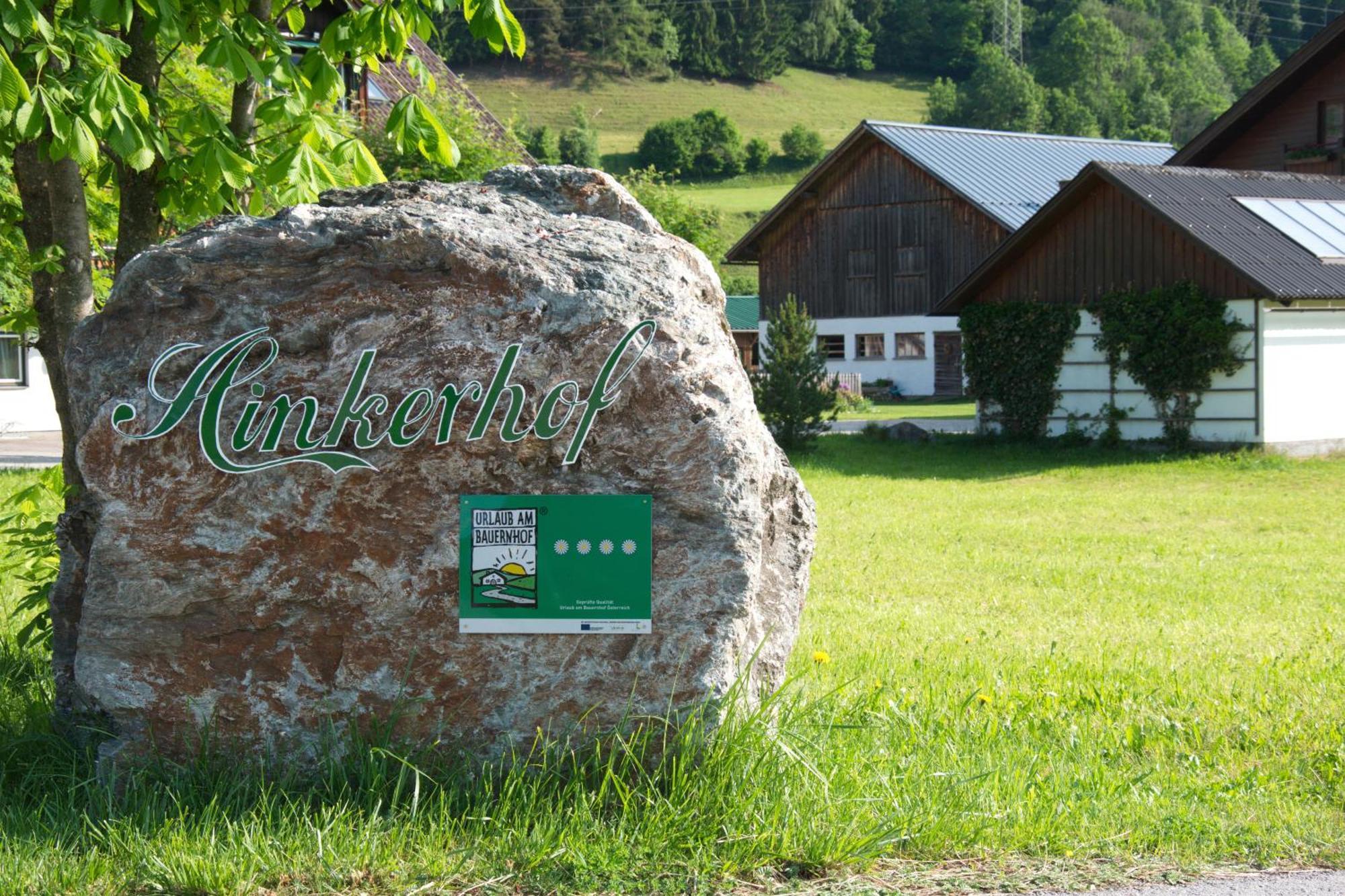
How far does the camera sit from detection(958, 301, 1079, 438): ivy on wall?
2308cm

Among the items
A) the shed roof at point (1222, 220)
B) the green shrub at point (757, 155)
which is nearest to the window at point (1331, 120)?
the shed roof at point (1222, 220)

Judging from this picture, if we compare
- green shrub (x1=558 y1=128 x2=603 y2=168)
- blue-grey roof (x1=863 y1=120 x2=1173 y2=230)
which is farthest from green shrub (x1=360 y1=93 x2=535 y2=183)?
green shrub (x1=558 y1=128 x2=603 y2=168)

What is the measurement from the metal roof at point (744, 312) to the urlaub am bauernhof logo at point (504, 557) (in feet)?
149

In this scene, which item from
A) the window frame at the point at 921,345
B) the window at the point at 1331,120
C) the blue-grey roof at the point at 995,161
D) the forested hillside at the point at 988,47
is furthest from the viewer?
the forested hillside at the point at 988,47

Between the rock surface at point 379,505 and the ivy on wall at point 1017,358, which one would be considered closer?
the rock surface at point 379,505

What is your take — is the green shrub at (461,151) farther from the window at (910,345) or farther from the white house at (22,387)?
the window at (910,345)

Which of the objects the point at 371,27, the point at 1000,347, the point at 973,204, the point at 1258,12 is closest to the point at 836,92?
the point at 1258,12

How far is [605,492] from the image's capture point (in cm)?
430

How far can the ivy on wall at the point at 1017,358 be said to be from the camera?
23078mm

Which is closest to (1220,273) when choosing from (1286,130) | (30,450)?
(1286,130)

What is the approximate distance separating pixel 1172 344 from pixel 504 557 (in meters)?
18.8

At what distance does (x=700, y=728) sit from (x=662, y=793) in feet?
0.78

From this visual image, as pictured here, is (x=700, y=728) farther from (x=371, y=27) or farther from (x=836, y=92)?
(x=836, y=92)

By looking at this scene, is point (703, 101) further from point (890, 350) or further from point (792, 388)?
point (792, 388)
